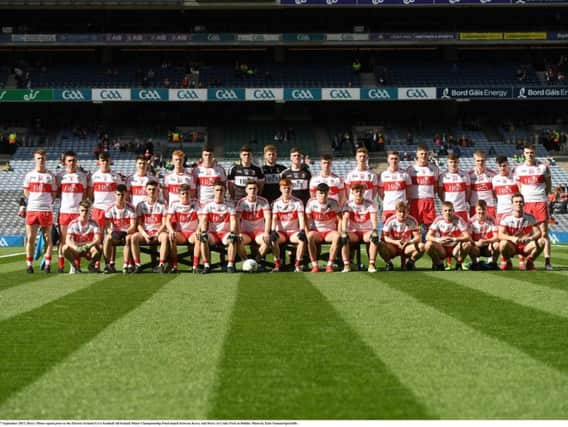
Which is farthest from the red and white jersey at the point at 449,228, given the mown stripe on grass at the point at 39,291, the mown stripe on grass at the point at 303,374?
the mown stripe on grass at the point at 303,374

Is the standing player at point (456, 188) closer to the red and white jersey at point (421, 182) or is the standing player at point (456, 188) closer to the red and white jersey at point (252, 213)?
the red and white jersey at point (421, 182)

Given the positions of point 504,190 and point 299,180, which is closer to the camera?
point 299,180

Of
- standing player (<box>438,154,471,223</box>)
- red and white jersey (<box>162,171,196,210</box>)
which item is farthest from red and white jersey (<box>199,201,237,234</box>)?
standing player (<box>438,154,471,223</box>)

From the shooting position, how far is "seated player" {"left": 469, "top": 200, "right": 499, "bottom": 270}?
1252cm

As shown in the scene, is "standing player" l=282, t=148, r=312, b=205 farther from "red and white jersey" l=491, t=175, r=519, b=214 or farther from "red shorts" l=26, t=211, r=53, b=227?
"red shorts" l=26, t=211, r=53, b=227

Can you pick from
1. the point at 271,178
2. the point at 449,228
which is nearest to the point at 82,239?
the point at 271,178

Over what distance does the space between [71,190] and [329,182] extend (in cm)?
407

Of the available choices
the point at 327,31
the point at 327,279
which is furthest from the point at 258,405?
the point at 327,31

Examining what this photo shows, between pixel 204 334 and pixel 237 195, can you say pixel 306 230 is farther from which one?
pixel 204 334

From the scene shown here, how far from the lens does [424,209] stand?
13.3 meters

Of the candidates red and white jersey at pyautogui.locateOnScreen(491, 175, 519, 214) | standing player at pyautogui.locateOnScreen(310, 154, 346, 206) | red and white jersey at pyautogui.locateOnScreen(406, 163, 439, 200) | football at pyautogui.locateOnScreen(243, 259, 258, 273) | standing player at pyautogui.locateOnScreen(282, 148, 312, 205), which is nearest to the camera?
football at pyautogui.locateOnScreen(243, 259, 258, 273)

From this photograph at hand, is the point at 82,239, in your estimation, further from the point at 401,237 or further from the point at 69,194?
the point at 401,237

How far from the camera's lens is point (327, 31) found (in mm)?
43312

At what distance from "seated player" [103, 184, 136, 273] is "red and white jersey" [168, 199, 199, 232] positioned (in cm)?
62
